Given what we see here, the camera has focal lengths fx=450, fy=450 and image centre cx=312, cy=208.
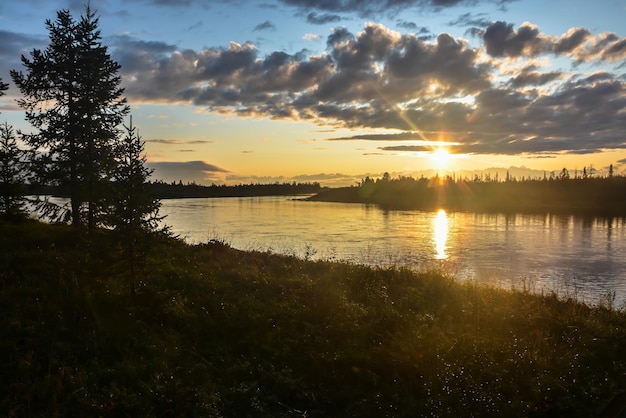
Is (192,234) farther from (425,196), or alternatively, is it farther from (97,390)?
(425,196)

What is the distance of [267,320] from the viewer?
1069 centimetres

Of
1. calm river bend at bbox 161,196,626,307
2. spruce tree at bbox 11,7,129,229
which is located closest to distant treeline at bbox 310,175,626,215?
calm river bend at bbox 161,196,626,307

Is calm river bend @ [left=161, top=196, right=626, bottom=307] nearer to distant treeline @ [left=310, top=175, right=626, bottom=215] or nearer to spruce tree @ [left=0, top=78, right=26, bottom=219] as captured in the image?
spruce tree @ [left=0, top=78, right=26, bottom=219]

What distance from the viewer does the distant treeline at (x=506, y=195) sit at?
12612 cm

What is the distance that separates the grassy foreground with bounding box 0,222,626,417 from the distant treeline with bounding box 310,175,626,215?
107154mm

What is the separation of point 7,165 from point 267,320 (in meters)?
19.0

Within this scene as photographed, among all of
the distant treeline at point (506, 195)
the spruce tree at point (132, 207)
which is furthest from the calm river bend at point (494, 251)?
the distant treeline at point (506, 195)

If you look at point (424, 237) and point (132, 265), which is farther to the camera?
point (424, 237)


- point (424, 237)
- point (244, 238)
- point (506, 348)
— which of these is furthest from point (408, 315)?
point (424, 237)

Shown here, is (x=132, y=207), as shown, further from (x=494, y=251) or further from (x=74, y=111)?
(x=494, y=251)

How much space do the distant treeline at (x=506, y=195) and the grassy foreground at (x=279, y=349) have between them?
107154 mm

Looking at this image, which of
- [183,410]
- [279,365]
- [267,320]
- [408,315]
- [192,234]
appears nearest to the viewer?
[183,410]

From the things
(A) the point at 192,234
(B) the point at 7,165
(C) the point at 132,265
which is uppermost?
(B) the point at 7,165

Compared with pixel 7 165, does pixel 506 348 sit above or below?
below
